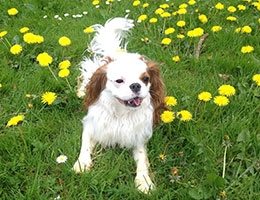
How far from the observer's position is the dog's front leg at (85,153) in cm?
262

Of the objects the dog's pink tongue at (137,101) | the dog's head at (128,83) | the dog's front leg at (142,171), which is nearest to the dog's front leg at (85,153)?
the dog's head at (128,83)

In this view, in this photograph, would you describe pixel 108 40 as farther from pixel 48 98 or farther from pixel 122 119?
pixel 122 119

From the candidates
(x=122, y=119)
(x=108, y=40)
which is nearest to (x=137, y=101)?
(x=122, y=119)

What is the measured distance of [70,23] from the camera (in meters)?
4.55

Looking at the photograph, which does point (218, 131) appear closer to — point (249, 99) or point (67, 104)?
point (249, 99)

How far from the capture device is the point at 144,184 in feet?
8.34

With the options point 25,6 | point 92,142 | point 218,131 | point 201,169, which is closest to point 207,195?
point 201,169

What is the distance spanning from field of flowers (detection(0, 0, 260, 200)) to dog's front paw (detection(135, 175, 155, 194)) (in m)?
0.04

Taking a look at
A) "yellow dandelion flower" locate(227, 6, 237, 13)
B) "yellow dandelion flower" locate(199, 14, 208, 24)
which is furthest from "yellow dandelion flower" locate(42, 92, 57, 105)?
"yellow dandelion flower" locate(227, 6, 237, 13)

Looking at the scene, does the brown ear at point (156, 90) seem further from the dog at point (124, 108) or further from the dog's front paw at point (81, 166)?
the dog's front paw at point (81, 166)

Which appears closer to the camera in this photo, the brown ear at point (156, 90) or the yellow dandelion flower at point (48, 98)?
the brown ear at point (156, 90)

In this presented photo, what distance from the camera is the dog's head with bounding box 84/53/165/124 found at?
253 cm

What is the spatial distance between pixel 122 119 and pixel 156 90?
337mm

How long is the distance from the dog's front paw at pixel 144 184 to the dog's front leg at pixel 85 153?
364 mm
